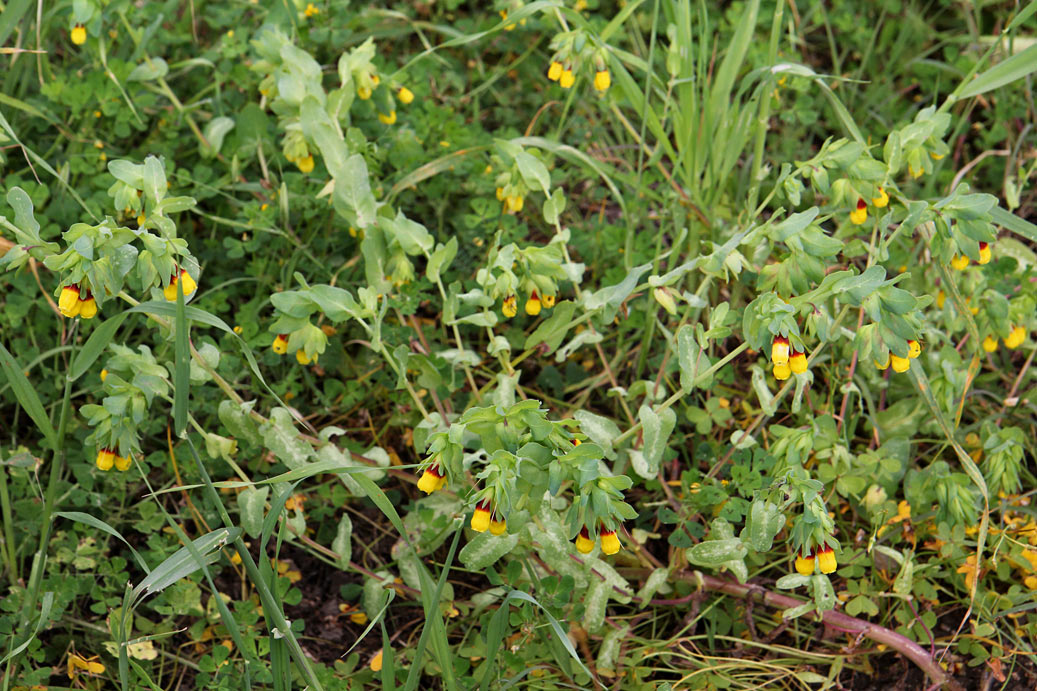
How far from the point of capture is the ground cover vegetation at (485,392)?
1878mm

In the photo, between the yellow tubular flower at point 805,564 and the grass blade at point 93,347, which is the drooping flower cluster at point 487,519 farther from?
the grass blade at point 93,347

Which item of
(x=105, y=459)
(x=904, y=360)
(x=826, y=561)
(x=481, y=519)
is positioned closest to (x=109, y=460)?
(x=105, y=459)

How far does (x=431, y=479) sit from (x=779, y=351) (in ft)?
2.20

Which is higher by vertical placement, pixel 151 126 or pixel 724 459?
pixel 151 126

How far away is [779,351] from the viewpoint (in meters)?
1.74

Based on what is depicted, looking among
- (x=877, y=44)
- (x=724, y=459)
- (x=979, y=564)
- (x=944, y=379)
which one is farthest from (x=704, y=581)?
(x=877, y=44)

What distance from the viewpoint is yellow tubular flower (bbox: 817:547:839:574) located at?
186 centimetres

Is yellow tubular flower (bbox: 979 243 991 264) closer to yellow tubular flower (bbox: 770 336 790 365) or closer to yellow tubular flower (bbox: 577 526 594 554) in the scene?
yellow tubular flower (bbox: 770 336 790 365)

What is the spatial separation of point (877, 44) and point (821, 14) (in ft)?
0.94

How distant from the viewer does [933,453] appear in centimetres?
255

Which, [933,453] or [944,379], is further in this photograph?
[933,453]

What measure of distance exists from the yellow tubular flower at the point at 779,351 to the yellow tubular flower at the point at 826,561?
0.41 metres

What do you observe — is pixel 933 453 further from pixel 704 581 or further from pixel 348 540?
pixel 348 540

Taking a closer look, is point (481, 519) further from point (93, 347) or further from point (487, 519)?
point (93, 347)
